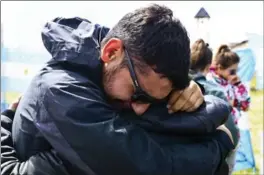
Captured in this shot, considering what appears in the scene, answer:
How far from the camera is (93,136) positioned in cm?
113

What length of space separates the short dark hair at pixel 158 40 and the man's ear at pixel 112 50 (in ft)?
0.05

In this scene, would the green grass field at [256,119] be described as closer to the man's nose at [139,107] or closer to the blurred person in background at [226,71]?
the blurred person in background at [226,71]

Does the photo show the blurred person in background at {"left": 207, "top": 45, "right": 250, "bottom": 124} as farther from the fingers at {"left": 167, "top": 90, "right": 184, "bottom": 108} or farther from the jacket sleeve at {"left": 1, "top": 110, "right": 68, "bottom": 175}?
A: the jacket sleeve at {"left": 1, "top": 110, "right": 68, "bottom": 175}

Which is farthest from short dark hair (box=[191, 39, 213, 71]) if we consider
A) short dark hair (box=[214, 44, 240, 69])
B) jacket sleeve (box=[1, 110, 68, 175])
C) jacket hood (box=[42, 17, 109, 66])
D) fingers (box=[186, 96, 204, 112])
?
jacket sleeve (box=[1, 110, 68, 175])

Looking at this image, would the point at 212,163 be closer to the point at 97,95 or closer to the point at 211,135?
the point at 211,135

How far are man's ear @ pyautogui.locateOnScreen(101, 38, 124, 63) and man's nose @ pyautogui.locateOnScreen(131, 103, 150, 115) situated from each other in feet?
0.46

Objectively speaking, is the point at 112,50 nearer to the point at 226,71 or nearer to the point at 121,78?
the point at 121,78

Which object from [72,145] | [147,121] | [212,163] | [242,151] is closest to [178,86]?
[147,121]

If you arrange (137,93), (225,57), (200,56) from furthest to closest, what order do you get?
(225,57), (200,56), (137,93)

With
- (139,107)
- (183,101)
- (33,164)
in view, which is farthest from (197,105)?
(33,164)

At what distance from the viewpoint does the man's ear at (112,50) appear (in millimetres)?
1220

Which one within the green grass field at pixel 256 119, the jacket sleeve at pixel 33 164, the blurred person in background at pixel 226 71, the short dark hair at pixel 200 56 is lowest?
the green grass field at pixel 256 119

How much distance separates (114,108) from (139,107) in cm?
8

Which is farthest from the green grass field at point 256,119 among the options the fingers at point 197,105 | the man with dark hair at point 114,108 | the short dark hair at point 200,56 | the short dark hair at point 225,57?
the man with dark hair at point 114,108
